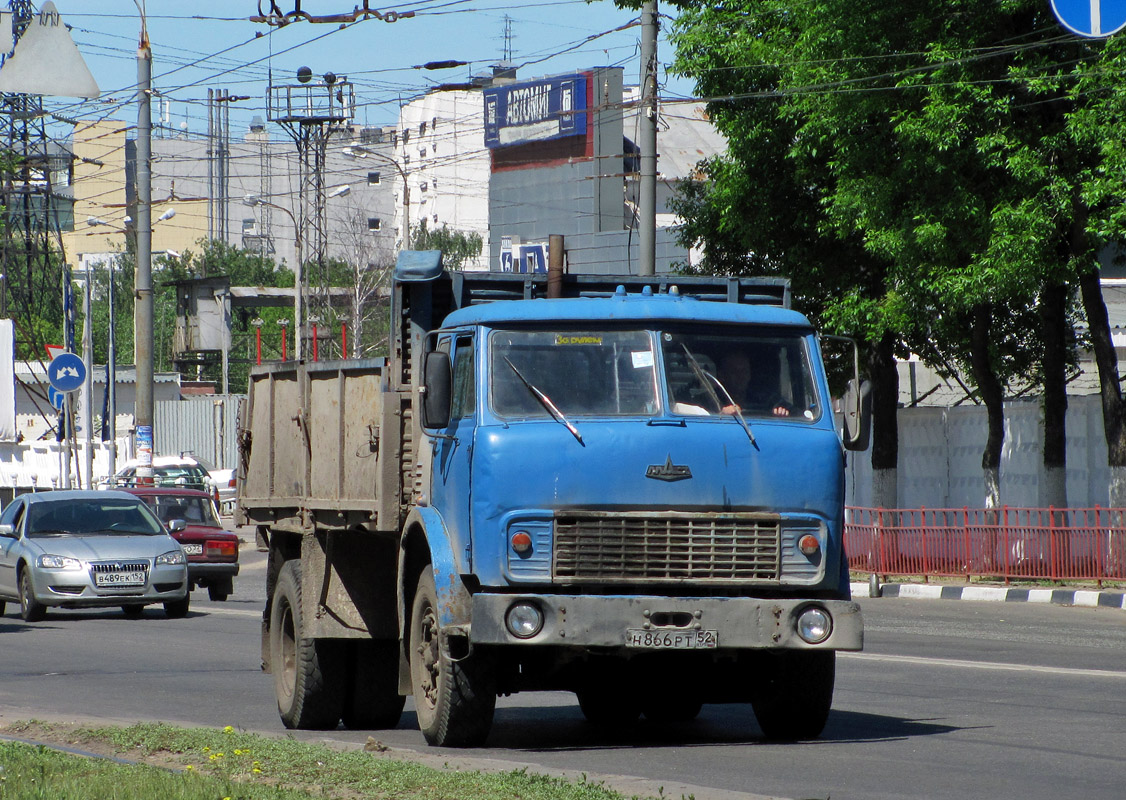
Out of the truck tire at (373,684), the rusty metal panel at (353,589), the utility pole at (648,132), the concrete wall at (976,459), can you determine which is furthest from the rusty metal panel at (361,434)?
the concrete wall at (976,459)

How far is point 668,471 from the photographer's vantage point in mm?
8609

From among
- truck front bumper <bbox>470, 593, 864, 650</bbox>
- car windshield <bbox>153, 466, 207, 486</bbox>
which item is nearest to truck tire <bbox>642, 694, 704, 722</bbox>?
truck front bumper <bbox>470, 593, 864, 650</bbox>

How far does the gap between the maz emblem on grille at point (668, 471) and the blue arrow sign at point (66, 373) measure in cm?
2140

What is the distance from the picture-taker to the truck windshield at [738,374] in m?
8.95

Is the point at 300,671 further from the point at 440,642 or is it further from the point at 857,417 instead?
the point at 857,417

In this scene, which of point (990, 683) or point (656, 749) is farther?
point (990, 683)

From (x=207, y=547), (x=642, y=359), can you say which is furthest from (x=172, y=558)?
(x=642, y=359)

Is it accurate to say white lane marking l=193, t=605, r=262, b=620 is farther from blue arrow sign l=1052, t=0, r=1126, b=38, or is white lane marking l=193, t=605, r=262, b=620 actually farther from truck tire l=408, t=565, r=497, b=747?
truck tire l=408, t=565, r=497, b=747

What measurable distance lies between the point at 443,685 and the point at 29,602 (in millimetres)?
12761

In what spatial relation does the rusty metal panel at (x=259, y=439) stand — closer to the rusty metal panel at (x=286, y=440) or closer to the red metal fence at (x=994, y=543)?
the rusty metal panel at (x=286, y=440)

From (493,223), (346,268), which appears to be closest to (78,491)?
(346,268)

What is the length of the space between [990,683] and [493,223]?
284 feet

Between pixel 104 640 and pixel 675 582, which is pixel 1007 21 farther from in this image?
pixel 675 582

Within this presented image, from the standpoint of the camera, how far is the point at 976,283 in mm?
20797
